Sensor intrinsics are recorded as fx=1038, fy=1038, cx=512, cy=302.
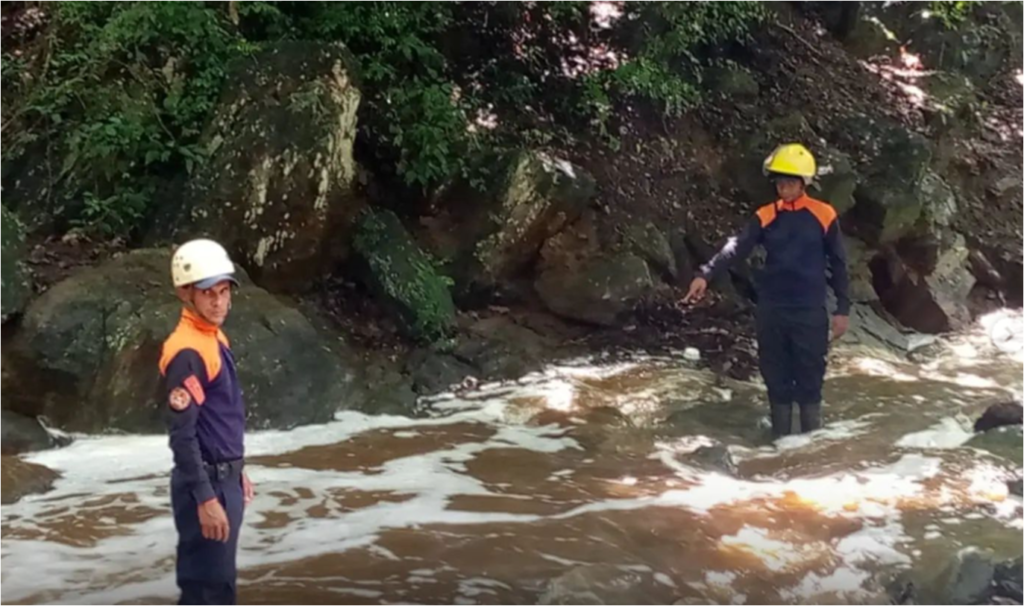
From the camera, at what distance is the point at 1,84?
10625 mm

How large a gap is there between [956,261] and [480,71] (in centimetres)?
618

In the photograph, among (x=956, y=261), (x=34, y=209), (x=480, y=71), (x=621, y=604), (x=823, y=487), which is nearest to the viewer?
(x=621, y=604)

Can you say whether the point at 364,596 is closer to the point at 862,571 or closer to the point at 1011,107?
the point at 862,571

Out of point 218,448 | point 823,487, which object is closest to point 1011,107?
point 823,487

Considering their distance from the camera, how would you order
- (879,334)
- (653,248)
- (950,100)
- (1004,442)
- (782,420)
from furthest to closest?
(950,100)
(879,334)
(653,248)
(782,420)
(1004,442)

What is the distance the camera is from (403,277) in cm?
943

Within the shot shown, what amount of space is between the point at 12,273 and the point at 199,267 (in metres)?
4.69

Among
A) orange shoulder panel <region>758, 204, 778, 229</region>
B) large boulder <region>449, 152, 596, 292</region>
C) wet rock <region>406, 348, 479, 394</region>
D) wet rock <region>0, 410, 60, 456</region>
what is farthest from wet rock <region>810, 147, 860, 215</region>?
wet rock <region>0, 410, 60, 456</region>

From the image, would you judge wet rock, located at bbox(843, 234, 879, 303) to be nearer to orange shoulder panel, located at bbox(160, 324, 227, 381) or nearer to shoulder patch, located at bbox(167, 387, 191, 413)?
orange shoulder panel, located at bbox(160, 324, 227, 381)

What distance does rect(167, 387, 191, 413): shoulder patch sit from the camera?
3910 mm

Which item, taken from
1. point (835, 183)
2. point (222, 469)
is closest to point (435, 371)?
point (222, 469)

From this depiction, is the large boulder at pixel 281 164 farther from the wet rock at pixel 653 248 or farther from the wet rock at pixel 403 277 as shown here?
the wet rock at pixel 653 248

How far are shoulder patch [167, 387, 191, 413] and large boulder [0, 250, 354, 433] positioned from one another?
3.77 m

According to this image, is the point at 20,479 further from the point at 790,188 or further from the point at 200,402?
the point at 790,188
